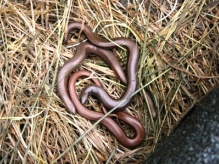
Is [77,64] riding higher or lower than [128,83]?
higher

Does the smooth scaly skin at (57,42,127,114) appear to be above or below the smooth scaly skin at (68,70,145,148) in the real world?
above

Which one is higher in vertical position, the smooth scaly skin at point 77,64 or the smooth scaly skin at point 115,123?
the smooth scaly skin at point 77,64

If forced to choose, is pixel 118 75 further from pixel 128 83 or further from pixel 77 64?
pixel 77 64

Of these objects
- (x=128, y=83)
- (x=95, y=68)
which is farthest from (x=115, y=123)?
(x=95, y=68)
